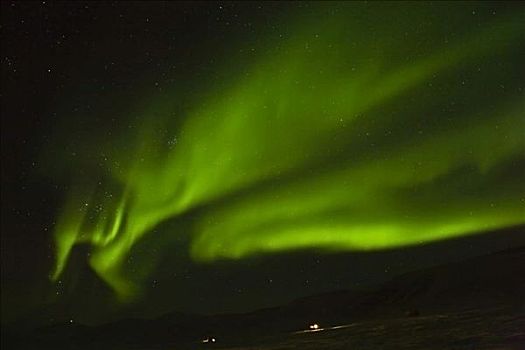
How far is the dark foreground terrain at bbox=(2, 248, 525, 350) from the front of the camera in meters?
26.3

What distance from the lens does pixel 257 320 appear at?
9425 cm

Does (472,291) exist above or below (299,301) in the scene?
below

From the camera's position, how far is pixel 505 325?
26.7 metres

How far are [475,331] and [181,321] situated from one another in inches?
4664

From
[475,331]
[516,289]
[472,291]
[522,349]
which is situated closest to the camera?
[522,349]

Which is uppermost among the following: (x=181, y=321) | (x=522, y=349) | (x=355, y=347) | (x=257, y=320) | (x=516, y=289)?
(x=181, y=321)

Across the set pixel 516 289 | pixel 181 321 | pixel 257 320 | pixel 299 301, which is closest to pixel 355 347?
pixel 516 289

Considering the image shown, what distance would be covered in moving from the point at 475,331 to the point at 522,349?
9292mm

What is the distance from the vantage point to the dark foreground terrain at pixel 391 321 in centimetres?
2633

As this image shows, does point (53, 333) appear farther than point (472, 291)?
Yes

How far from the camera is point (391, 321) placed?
151ft

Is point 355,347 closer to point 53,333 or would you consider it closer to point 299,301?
point 299,301

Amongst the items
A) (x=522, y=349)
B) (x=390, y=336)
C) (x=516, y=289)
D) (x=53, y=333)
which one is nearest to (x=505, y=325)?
(x=390, y=336)

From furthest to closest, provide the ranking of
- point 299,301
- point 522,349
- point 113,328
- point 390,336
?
point 113,328 → point 299,301 → point 390,336 → point 522,349
